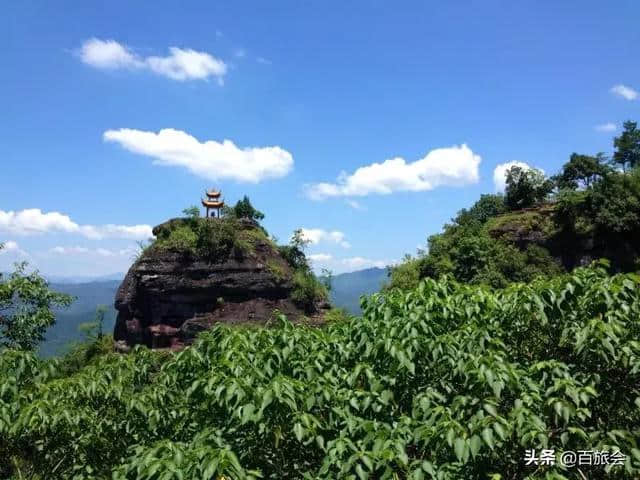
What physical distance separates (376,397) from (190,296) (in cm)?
3074

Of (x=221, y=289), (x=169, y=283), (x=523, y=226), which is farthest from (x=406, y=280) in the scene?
(x=169, y=283)

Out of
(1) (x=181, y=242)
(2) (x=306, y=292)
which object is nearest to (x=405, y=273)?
(2) (x=306, y=292)

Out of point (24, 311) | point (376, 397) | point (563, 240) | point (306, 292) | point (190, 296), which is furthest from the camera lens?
point (306, 292)

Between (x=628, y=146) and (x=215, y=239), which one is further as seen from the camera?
(x=628, y=146)

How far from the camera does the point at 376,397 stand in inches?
149

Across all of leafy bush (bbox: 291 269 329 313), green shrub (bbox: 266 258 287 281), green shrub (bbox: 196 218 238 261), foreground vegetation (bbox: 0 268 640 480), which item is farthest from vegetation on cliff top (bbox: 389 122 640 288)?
foreground vegetation (bbox: 0 268 640 480)

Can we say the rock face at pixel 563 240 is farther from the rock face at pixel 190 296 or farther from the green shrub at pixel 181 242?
the green shrub at pixel 181 242

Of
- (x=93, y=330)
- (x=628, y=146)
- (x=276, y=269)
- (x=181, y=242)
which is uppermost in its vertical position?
(x=628, y=146)

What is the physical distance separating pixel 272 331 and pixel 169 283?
29.4 metres

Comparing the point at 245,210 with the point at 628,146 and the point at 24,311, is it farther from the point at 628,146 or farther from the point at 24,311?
the point at 628,146

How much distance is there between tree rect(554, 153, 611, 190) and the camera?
37438 millimetres

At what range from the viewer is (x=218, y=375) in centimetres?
380

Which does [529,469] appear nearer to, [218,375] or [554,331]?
[554,331]

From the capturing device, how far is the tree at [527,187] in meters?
39.1
